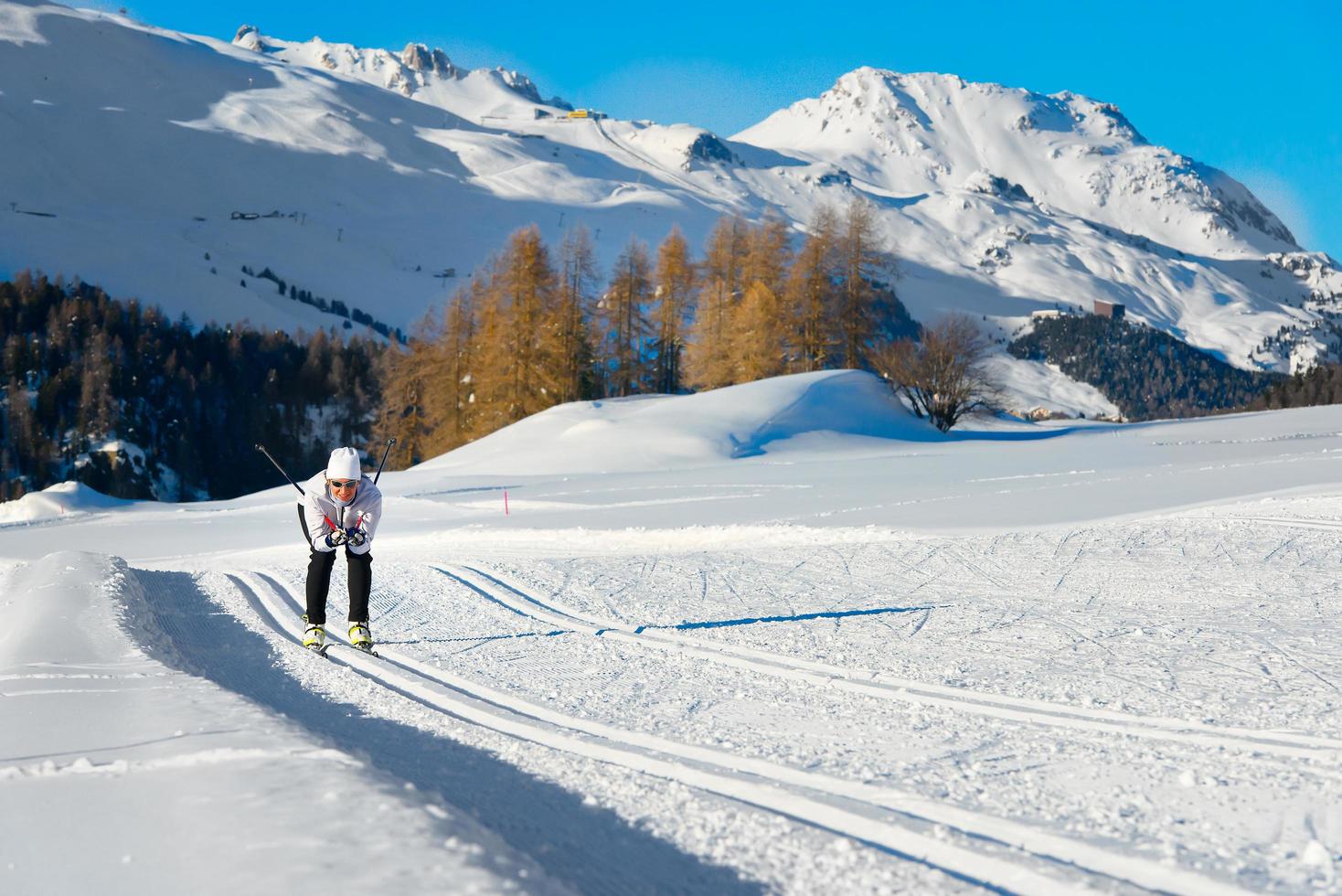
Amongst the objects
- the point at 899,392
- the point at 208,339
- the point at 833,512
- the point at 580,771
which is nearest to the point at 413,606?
the point at 580,771

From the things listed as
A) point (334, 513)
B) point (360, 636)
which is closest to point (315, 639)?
point (360, 636)

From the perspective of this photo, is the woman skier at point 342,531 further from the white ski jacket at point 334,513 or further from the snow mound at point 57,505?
the snow mound at point 57,505

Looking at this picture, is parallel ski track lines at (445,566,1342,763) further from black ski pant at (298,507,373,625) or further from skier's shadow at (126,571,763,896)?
skier's shadow at (126,571,763,896)

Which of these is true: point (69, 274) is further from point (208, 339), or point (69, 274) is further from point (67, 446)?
point (67, 446)

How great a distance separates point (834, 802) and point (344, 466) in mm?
5042

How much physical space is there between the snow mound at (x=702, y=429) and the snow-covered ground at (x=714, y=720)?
694 inches

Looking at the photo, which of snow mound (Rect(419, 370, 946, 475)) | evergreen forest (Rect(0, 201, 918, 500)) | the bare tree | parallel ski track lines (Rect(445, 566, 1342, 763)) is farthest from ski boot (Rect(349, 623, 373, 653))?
evergreen forest (Rect(0, 201, 918, 500))

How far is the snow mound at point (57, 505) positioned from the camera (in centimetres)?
3189

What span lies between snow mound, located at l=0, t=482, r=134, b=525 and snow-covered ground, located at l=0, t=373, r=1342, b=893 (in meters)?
19.7

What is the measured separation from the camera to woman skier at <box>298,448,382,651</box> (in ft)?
25.3

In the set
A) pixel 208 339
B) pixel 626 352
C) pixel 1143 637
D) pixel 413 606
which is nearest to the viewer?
pixel 1143 637

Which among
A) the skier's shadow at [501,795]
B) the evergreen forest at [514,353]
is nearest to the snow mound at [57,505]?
the evergreen forest at [514,353]

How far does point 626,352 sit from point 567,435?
1765 cm

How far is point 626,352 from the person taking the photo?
5397 cm
